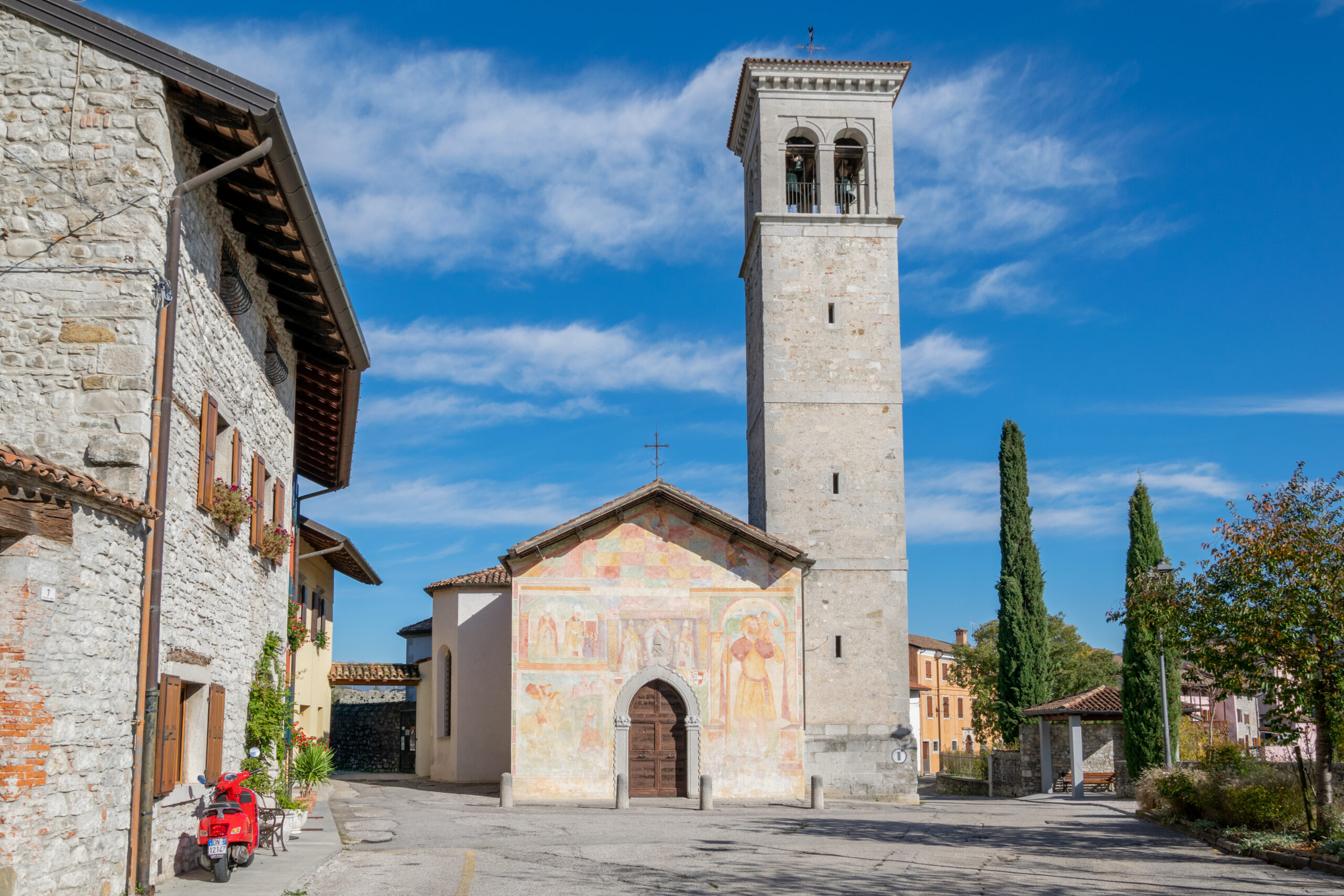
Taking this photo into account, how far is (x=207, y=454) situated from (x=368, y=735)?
1165 inches

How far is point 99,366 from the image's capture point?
9.57 metres

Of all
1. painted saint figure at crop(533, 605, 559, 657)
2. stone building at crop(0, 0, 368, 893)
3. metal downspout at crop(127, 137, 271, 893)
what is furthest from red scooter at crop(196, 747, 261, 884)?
painted saint figure at crop(533, 605, 559, 657)

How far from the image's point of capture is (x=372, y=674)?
108 feet

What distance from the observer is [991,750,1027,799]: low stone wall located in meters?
34.5

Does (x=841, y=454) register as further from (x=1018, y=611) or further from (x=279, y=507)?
(x=279, y=507)

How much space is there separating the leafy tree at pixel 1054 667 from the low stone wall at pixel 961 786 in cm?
833

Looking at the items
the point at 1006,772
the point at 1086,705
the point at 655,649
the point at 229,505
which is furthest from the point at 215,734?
the point at 1006,772

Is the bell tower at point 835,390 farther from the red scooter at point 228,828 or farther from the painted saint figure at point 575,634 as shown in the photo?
the red scooter at point 228,828

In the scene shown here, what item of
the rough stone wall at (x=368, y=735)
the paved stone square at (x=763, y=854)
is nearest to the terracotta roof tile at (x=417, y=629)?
the rough stone wall at (x=368, y=735)

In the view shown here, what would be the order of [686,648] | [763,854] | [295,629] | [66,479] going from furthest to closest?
1. [686,648]
2. [295,629]
3. [763,854]
4. [66,479]

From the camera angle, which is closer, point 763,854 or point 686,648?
point 763,854

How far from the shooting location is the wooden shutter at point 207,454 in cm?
1138

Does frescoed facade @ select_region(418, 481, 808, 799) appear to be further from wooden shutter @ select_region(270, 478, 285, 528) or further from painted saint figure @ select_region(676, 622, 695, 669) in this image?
wooden shutter @ select_region(270, 478, 285, 528)

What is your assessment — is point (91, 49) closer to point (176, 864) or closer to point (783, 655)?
point (176, 864)
